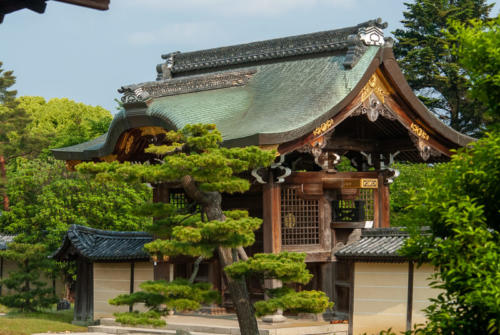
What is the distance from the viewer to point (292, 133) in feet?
57.8

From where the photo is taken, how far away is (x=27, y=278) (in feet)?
83.3

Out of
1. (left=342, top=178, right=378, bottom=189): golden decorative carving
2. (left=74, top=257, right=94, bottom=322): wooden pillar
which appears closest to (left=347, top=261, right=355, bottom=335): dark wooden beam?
(left=342, top=178, right=378, bottom=189): golden decorative carving

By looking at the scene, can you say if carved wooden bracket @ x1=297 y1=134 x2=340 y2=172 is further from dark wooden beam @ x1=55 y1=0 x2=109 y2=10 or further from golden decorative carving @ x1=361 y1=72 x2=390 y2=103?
dark wooden beam @ x1=55 y1=0 x2=109 y2=10

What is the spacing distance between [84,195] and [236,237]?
1852 centimetres

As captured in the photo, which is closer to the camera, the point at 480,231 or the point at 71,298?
the point at 480,231

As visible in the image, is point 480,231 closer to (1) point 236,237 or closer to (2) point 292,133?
(1) point 236,237

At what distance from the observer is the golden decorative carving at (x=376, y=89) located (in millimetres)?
19000

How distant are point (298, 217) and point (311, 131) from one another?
8.44ft

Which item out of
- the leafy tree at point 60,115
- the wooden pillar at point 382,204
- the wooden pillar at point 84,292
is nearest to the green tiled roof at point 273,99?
the wooden pillar at point 382,204

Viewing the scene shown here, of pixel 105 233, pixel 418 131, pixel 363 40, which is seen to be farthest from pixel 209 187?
pixel 105 233

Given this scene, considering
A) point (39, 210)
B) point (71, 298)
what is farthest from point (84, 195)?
point (71, 298)

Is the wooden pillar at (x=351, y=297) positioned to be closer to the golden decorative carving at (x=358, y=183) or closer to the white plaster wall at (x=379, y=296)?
the white plaster wall at (x=379, y=296)

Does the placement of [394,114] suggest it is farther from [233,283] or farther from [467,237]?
[467,237]

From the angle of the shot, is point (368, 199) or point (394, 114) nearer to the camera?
point (394, 114)
